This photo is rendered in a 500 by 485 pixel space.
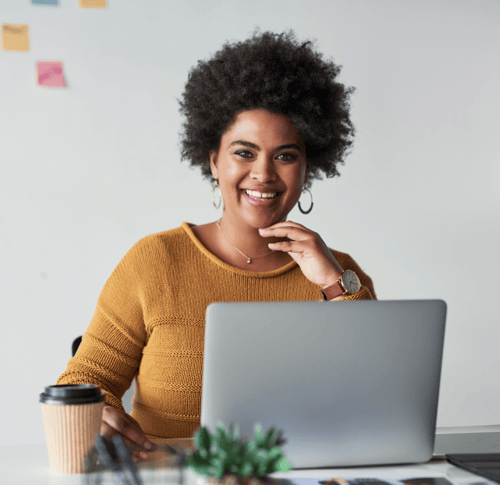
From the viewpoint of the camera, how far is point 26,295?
87.6 inches

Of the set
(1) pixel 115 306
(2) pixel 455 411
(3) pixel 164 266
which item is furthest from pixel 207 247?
(2) pixel 455 411

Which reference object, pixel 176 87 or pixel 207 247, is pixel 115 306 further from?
pixel 176 87

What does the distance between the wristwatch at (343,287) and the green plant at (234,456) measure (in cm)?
59

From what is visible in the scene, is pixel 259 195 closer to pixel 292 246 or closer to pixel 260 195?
pixel 260 195

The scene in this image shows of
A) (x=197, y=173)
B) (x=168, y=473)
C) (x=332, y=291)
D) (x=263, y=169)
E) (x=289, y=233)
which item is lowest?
(x=168, y=473)

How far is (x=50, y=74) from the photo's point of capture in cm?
222

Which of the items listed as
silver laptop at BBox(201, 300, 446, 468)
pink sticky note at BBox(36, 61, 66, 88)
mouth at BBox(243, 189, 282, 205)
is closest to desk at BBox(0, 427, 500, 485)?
silver laptop at BBox(201, 300, 446, 468)

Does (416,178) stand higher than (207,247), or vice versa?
(416,178)

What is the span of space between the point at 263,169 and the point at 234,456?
0.81m

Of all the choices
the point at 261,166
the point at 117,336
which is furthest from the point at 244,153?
the point at 117,336

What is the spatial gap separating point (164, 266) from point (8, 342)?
111 centimetres

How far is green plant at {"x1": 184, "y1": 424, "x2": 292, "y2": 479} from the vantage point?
711 mm

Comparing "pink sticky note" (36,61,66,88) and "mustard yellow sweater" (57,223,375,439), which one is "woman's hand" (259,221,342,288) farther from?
"pink sticky note" (36,61,66,88)

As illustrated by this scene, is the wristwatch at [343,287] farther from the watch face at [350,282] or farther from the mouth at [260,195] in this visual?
the mouth at [260,195]
